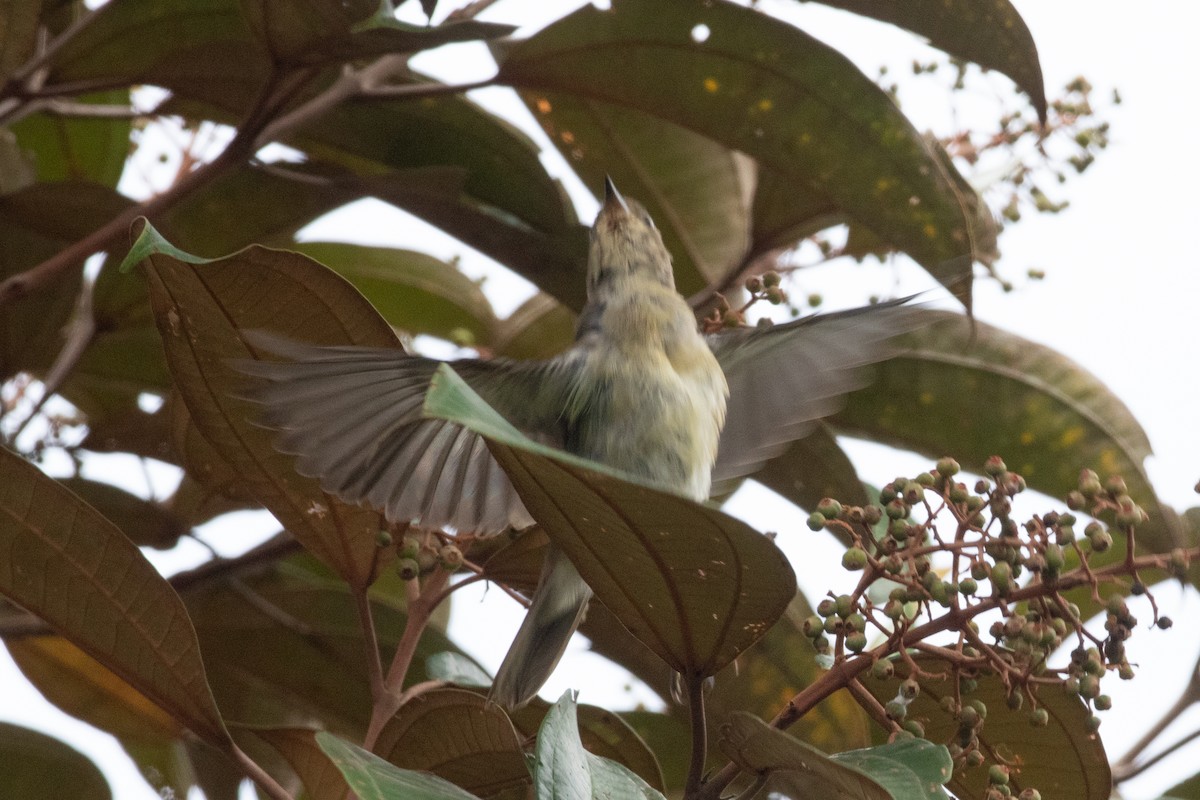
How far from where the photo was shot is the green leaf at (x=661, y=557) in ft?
4.26

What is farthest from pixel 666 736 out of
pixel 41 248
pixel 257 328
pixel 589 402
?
pixel 41 248

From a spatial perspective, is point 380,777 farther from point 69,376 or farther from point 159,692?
point 69,376

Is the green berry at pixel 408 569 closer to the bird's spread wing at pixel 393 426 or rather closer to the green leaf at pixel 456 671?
the bird's spread wing at pixel 393 426

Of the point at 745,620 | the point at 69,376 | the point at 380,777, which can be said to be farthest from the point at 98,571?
the point at 69,376

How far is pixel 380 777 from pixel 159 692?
20.8 inches

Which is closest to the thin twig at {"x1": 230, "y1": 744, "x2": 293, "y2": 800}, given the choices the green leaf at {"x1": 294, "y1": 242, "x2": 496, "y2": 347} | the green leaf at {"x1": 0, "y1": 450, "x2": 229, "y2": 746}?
the green leaf at {"x1": 0, "y1": 450, "x2": 229, "y2": 746}

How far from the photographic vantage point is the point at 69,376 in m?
2.73

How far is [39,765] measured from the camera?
2209mm

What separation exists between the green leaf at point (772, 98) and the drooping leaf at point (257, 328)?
85 cm

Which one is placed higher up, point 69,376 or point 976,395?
point 69,376

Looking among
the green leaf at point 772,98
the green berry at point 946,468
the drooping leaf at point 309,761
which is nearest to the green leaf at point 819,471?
the green leaf at point 772,98

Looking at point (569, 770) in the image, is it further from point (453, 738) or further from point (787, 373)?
point (787, 373)

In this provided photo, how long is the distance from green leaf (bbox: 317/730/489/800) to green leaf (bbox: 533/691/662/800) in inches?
5.0

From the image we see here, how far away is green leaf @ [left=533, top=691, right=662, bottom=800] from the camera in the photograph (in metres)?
1.33
